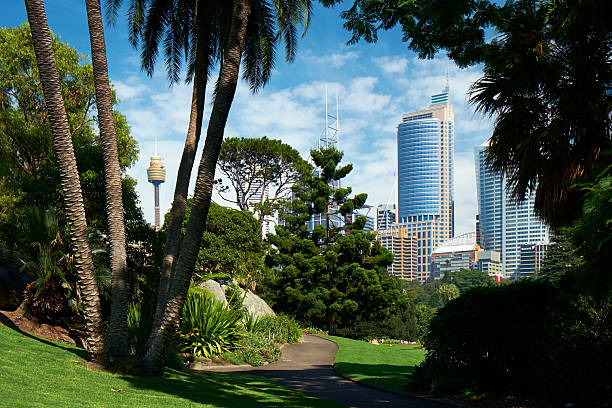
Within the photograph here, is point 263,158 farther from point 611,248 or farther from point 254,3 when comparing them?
point 611,248

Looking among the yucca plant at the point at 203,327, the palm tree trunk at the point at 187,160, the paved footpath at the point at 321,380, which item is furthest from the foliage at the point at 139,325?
the paved footpath at the point at 321,380

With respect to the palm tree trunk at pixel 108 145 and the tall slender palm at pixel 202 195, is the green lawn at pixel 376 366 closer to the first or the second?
the tall slender palm at pixel 202 195

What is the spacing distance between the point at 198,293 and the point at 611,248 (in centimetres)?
1195

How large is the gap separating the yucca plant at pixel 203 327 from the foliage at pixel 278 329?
324 cm

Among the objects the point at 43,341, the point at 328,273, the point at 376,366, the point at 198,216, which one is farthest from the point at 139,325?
the point at 328,273

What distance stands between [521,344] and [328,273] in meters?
24.0

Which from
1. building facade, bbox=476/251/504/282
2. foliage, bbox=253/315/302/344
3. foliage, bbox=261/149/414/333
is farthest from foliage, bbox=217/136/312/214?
building facade, bbox=476/251/504/282

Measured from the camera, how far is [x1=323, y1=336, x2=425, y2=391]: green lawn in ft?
35.3

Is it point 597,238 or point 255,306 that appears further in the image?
point 255,306

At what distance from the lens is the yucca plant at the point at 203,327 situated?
43.4ft

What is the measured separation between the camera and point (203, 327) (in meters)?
13.4

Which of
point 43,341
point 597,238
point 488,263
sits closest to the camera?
point 597,238

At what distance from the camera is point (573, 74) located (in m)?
8.44

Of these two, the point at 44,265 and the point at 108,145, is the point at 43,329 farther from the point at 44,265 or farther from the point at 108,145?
the point at 108,145
